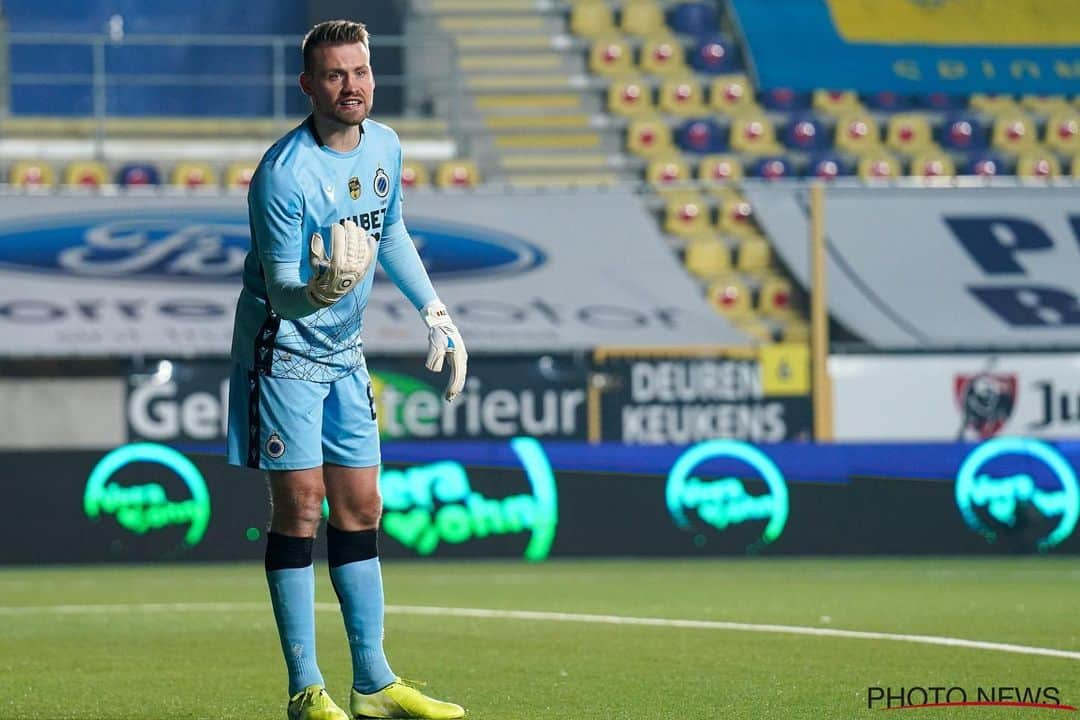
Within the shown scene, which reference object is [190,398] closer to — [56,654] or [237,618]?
[237,618]

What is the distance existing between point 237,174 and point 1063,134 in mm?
9336

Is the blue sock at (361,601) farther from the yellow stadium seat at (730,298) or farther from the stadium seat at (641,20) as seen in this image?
the stadium seat at (641,20)

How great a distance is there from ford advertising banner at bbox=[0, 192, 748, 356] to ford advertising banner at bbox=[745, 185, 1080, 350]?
3.83 ft

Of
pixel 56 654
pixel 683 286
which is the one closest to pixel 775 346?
pixel 683 286

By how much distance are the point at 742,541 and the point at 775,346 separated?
155 inches

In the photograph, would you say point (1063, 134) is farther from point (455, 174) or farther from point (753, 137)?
point (455, 174)

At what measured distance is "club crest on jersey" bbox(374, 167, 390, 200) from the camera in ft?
18.2

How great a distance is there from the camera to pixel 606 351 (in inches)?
699

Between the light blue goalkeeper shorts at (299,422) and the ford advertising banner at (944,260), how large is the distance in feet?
42.3

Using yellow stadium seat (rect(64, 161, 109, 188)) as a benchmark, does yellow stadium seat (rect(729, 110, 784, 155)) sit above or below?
above

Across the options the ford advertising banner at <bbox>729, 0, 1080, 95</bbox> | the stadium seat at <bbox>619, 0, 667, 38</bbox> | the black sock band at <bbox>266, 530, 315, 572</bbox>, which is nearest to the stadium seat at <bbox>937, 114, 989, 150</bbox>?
the ford advertising banner at <bbox>729, 0, 1080, 95</bbox>

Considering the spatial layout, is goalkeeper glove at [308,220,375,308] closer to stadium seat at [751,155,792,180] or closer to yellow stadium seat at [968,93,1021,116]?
stadium seat at [751,155,792,180]

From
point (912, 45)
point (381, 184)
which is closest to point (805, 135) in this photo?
point (912, 45)

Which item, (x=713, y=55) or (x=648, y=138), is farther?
(x=713, y=55)
